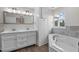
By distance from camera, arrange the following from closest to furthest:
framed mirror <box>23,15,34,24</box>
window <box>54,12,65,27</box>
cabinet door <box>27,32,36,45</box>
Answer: window <box>54,12,65,27</box> < cabinet door <box>27,32,36,45</box> < framed mirror <box>23,15,34,24</box>

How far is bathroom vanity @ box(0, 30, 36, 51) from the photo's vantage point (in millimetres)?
1744

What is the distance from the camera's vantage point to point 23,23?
8.16 feet

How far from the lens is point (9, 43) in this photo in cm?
184

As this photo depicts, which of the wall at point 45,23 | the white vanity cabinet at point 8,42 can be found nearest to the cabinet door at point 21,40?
the white vanity cabinet at point 8,42

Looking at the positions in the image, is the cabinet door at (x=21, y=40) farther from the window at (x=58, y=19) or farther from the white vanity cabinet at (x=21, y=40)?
the window at (x=58, y=19)

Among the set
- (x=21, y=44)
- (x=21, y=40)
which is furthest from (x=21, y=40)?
(x=21, y=44)

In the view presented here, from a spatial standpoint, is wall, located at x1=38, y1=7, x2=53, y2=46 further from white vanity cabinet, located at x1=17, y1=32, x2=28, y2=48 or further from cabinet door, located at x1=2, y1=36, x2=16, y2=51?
cabinet door, located at x1=2, y1=36, x2=16, y2=51

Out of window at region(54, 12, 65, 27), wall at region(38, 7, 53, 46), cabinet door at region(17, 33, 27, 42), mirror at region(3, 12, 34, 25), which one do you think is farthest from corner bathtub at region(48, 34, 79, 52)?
mirror at region(3, 12, 34, 25)

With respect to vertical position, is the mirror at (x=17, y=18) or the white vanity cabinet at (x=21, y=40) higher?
the mirror at (x=17, y=18)

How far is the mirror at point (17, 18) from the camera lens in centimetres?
207

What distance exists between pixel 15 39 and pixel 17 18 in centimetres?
70
